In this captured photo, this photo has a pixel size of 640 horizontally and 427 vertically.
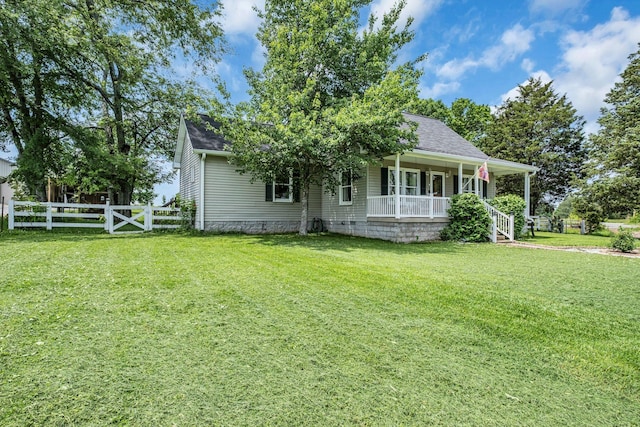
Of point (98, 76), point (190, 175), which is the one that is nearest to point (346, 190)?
point (190, 175)

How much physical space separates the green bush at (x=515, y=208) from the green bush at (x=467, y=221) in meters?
1.10

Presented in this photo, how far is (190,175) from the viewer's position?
1458 centimetres

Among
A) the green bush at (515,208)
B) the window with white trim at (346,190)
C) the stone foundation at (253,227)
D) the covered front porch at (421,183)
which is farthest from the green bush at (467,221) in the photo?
the stone foundation at (253,227)

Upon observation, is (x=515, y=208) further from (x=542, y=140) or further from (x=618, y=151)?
(x=542, y=140)

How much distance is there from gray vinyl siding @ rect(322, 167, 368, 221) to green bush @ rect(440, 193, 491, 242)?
10.6 feet

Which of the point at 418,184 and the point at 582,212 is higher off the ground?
the point at 418,184

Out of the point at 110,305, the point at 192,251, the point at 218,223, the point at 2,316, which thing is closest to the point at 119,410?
the point at 110,305

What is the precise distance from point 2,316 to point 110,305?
2.87 ft

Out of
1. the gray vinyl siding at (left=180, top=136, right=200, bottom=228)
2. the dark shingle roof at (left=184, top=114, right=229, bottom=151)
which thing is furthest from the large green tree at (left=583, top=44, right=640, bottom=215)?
the gray vinyl siding at (left=180, top=136, right=200, bottom=228)

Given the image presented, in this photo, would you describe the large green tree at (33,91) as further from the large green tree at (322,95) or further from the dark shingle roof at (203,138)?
the large green tree at (322,95)

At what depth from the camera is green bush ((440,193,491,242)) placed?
11906 millimetres

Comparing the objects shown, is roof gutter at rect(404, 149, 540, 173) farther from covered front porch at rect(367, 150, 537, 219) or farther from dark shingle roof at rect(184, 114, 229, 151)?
dark shingle roof at rect(184, 114, 229, 151)

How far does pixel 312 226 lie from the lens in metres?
14.8

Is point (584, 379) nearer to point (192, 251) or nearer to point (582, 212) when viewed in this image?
point (192, 251)
